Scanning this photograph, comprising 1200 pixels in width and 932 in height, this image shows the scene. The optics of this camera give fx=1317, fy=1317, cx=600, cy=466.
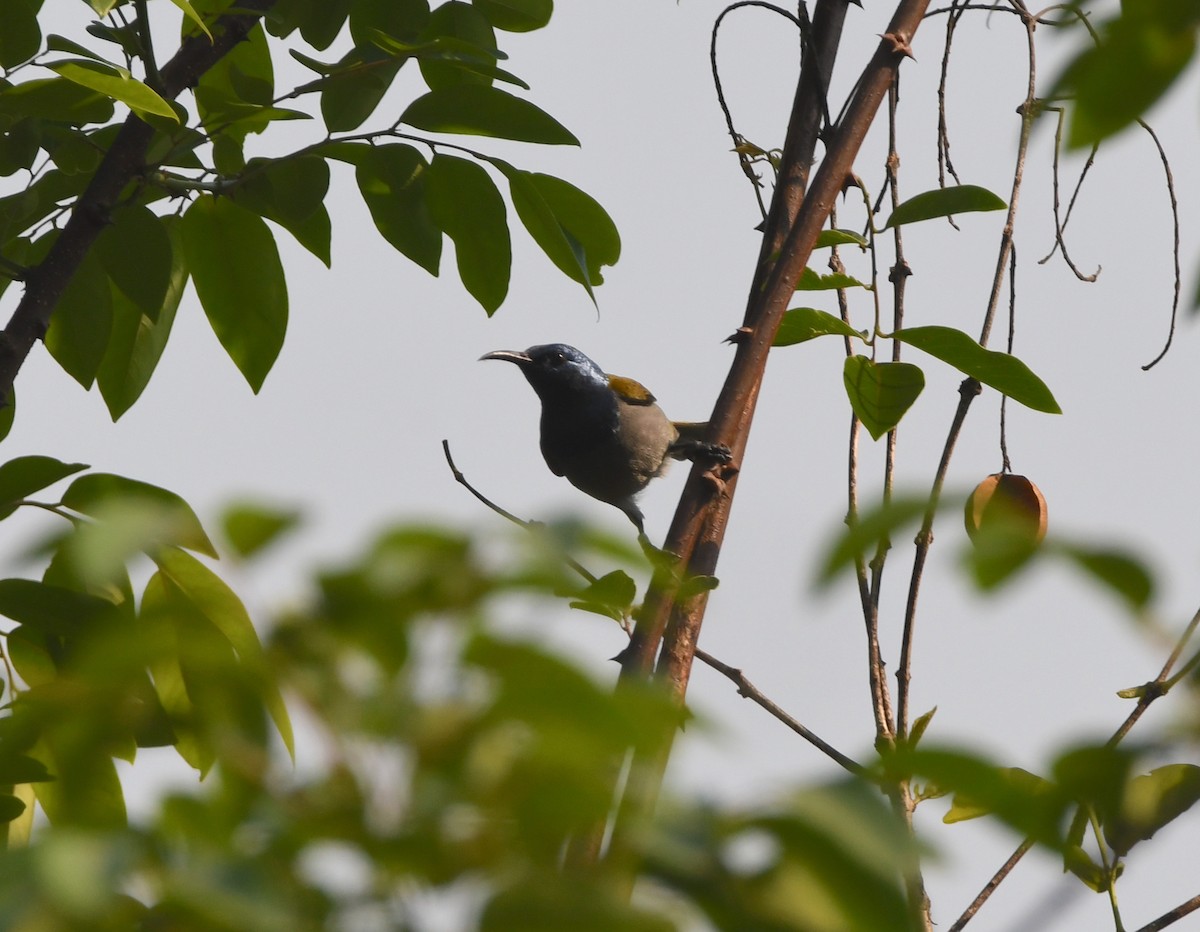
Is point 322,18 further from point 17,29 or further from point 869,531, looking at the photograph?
point 869,531

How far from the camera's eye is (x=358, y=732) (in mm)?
689

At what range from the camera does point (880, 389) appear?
211cm

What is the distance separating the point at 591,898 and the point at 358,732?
15 cm

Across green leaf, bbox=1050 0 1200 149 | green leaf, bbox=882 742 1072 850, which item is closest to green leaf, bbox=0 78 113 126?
green leaf, bbox=1050 0 1200 149

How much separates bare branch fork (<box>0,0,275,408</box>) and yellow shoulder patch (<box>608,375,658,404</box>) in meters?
3.69

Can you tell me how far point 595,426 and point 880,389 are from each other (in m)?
3.70

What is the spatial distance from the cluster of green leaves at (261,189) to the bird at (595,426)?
9.69ft

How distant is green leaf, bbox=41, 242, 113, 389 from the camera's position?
2.54 m

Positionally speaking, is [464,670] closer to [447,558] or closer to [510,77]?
[447,558]

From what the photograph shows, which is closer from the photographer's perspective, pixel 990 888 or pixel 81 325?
pixel 990 888

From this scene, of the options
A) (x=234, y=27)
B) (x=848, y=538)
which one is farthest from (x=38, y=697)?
(x=234, y=27)

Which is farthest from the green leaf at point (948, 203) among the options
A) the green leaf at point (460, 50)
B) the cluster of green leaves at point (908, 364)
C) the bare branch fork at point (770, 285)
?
the green leaf at point (460, 50)

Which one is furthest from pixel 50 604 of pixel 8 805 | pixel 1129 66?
pixel 1129 66

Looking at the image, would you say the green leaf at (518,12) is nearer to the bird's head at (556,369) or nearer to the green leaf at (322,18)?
the green leaf at (322,18)
